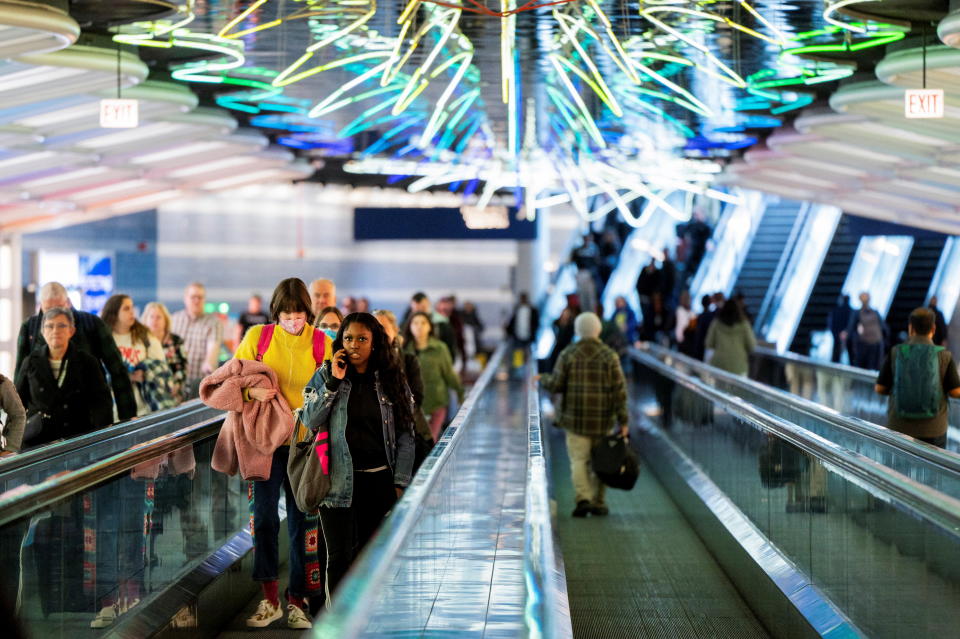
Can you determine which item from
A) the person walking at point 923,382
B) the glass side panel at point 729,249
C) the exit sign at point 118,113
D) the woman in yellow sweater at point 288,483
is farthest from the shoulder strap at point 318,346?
the glass side panel at point 729,249

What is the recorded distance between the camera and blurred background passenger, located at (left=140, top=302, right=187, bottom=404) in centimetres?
1135

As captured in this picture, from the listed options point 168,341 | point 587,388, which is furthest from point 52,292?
point 587,388

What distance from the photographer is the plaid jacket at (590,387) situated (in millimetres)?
11195

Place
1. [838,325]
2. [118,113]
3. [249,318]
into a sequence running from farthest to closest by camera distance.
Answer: [838,325] → [249,318] → [118,113]

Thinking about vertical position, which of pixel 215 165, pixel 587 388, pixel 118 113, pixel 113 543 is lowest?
pixel 113 543

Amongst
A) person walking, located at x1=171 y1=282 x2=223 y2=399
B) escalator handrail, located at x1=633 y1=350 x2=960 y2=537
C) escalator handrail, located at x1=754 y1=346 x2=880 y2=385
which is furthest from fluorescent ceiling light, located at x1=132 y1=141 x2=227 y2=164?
escalator handrail, located at x1=633 y1=350 x2=960 y2=537

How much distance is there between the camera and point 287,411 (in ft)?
22.9

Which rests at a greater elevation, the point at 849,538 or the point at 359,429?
the point at 359,429

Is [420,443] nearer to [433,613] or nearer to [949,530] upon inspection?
[433,613]

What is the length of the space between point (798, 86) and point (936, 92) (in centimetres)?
519

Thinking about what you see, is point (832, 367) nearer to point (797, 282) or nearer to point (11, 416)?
point (11, 416)

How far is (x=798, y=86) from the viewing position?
1830 centimetres

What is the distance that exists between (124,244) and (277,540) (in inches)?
940

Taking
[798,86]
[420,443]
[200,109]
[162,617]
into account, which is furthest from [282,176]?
[162,617]
